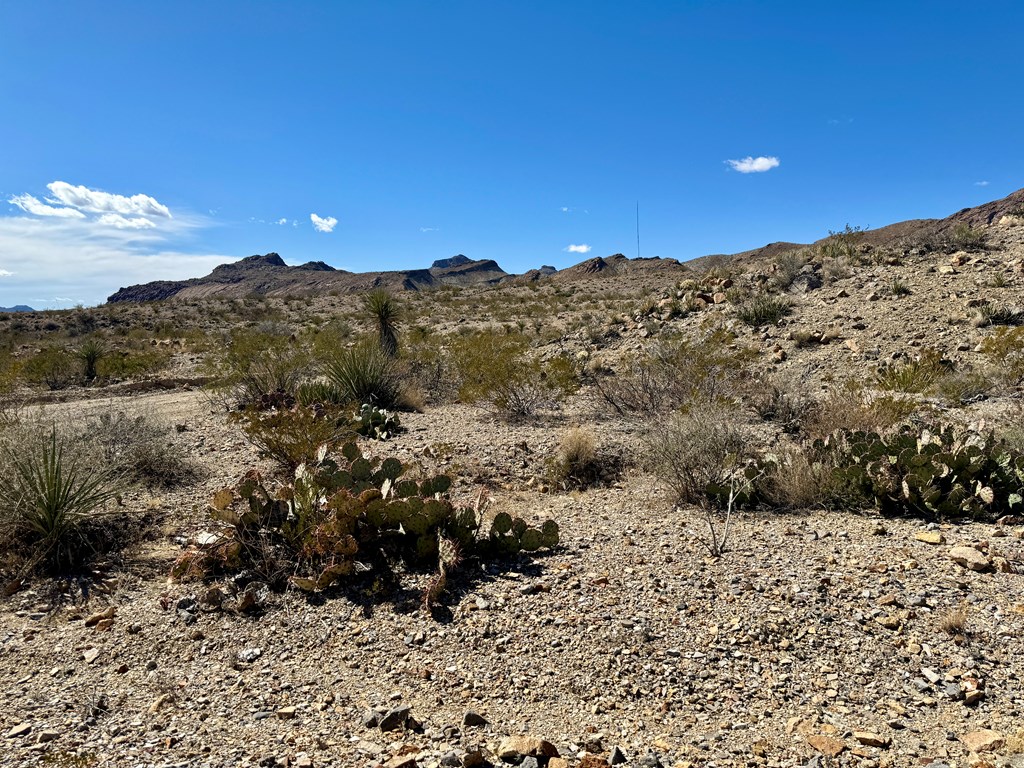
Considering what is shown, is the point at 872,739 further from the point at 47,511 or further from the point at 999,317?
the point at 999,317

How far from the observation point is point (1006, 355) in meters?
10.4

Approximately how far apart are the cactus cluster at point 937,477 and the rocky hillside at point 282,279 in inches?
2949

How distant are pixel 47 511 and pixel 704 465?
5.62 m

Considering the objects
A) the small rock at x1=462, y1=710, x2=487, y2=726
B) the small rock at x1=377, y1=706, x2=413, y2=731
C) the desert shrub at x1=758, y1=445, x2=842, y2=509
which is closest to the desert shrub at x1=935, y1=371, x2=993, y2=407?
the desert shrub at x1=758, y1=445, x2=842, y2=509

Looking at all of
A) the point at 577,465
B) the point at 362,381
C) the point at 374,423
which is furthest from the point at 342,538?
the point at 362,381

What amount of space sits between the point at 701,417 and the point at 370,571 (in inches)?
153

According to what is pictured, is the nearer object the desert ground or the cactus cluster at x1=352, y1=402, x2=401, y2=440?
the desert ground

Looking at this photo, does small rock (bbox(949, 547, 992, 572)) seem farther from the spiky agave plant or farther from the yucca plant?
the yucca plant

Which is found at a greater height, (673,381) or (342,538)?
(673,381)

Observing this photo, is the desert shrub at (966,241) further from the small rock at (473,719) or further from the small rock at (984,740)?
the small rock at (473,719)

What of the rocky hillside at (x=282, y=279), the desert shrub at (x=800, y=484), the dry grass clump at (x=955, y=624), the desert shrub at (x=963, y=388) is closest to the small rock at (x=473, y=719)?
the dry grass clump at (x=955, y=624)

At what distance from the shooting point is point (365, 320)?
2791 cm

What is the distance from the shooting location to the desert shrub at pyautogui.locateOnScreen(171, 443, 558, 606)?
4.34 metres

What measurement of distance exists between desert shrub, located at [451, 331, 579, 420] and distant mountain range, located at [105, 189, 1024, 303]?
41337 mm
